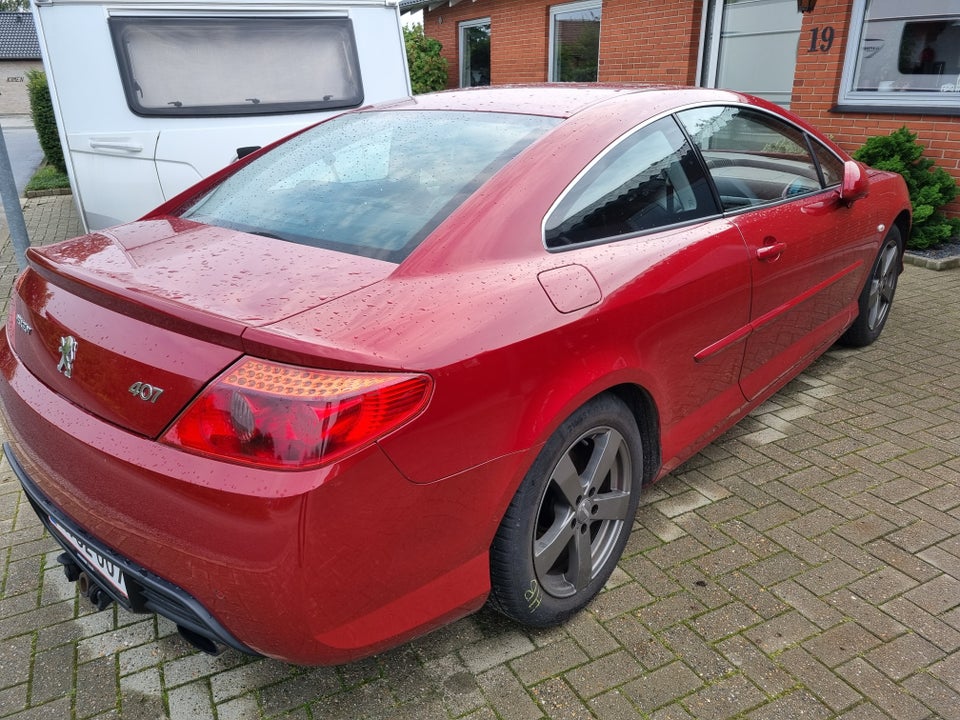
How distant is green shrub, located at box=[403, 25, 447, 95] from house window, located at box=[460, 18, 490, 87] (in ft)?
1.44

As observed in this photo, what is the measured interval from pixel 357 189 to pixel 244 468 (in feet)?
3.61

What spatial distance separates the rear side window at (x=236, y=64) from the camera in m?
5.32

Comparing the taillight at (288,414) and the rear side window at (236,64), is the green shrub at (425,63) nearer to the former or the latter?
the rear side window at (236,64)

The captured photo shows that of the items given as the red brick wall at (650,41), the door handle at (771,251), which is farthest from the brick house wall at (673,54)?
the door handle at (771,251)

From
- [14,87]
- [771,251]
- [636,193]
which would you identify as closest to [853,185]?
[771,251]

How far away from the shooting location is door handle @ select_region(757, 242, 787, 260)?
281 cm

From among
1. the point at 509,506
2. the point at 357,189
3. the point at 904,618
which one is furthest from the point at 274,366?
the point at 904,618

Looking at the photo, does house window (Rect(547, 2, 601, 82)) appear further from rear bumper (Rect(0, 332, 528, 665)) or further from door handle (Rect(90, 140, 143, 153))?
rear bumper (Rect(0, 332, 528, 665))

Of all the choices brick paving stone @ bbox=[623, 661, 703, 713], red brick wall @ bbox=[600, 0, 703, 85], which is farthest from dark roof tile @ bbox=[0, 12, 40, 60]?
brick paving stone @ bbox=[623, 661, 703, 713]

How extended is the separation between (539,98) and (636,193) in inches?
20.9

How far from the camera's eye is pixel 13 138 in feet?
81.8

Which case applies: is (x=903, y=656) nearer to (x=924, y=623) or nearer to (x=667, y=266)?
(x=924, y=623)

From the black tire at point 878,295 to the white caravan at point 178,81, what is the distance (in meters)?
4.16

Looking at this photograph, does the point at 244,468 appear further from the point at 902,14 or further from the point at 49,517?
the point at 902,14
